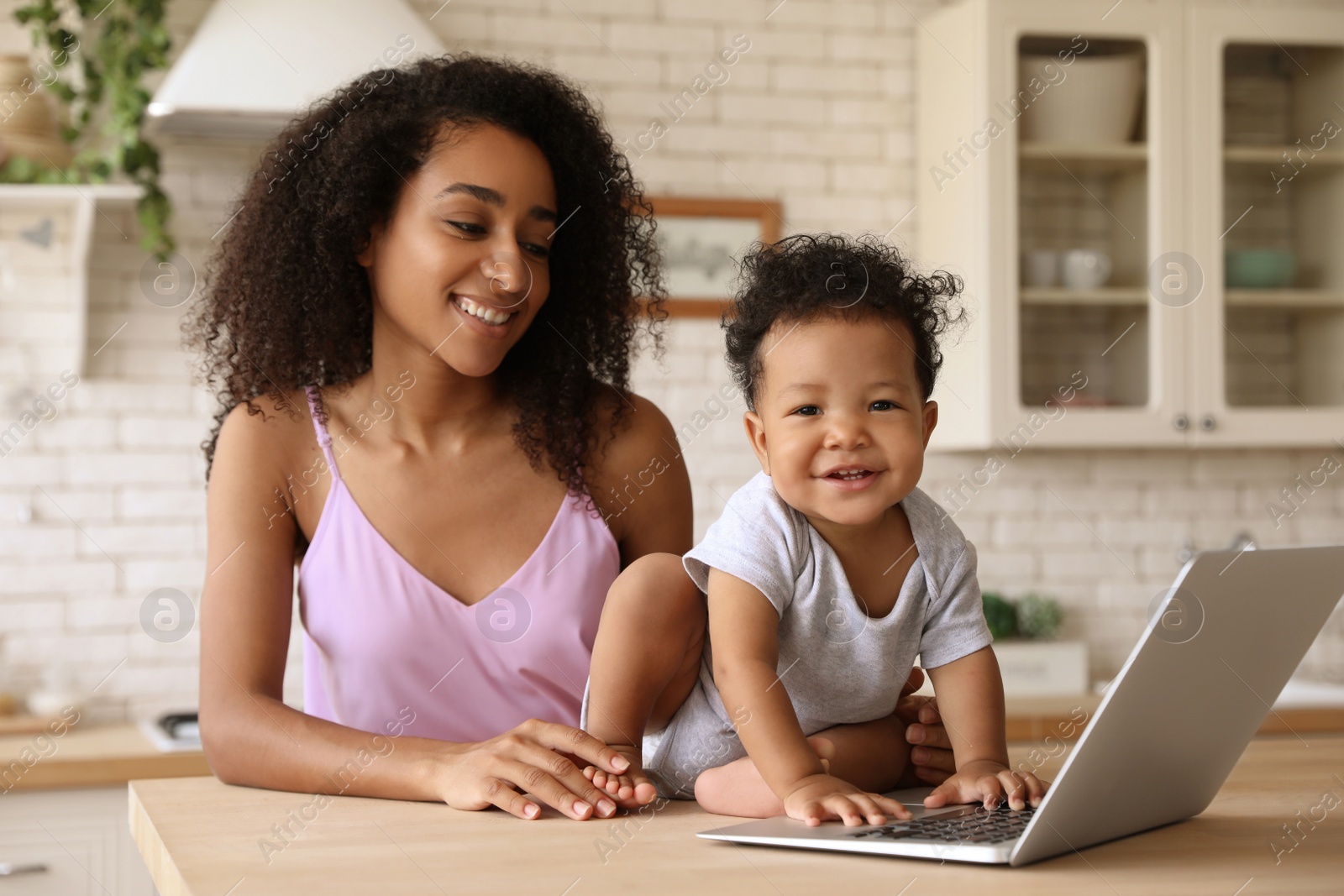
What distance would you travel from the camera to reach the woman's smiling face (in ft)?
4.21

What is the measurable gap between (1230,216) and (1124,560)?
935 mm

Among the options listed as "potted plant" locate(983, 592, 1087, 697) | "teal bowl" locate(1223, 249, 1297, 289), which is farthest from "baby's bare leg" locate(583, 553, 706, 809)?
"teal bowl" locate(1223, 249, 1297, 289)

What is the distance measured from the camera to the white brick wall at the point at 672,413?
9.29 ft

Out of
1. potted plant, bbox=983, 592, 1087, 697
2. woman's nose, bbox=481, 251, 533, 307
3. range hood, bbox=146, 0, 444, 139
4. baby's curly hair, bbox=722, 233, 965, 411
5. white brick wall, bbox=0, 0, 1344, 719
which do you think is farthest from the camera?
potted plant, bbox=983, 592, 1087, 697

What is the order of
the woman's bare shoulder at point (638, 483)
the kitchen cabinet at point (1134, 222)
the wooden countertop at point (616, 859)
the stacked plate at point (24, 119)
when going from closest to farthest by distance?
the wooden countertop at point (616, 859)
the woman's bare shoulder at point (638, 483)
the stacked plate at point (24, 119)
the kitchen cabinet at point (1134, 222)

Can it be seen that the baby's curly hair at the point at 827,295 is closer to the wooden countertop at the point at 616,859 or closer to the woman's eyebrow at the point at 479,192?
the woman's eyebrow at the point at 479,192

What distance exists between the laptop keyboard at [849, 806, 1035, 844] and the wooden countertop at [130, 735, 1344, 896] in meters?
0.02

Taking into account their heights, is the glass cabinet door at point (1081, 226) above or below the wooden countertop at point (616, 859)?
above

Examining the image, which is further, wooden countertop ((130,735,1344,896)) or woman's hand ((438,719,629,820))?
woman's hand ((438,719,629,820))

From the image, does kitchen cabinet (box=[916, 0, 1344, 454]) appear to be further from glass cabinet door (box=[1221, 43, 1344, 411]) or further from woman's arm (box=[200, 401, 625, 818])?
woman's arm (box=[200, 401, 625, 818])

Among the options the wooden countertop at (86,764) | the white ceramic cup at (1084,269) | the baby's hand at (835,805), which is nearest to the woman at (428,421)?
the baby's hand at (835,805)

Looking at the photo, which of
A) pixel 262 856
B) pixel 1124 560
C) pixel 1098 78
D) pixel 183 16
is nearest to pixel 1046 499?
pixel 1124 560

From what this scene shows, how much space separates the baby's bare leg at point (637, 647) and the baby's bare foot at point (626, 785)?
1 cm

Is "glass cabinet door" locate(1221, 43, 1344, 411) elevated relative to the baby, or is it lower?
elevated
